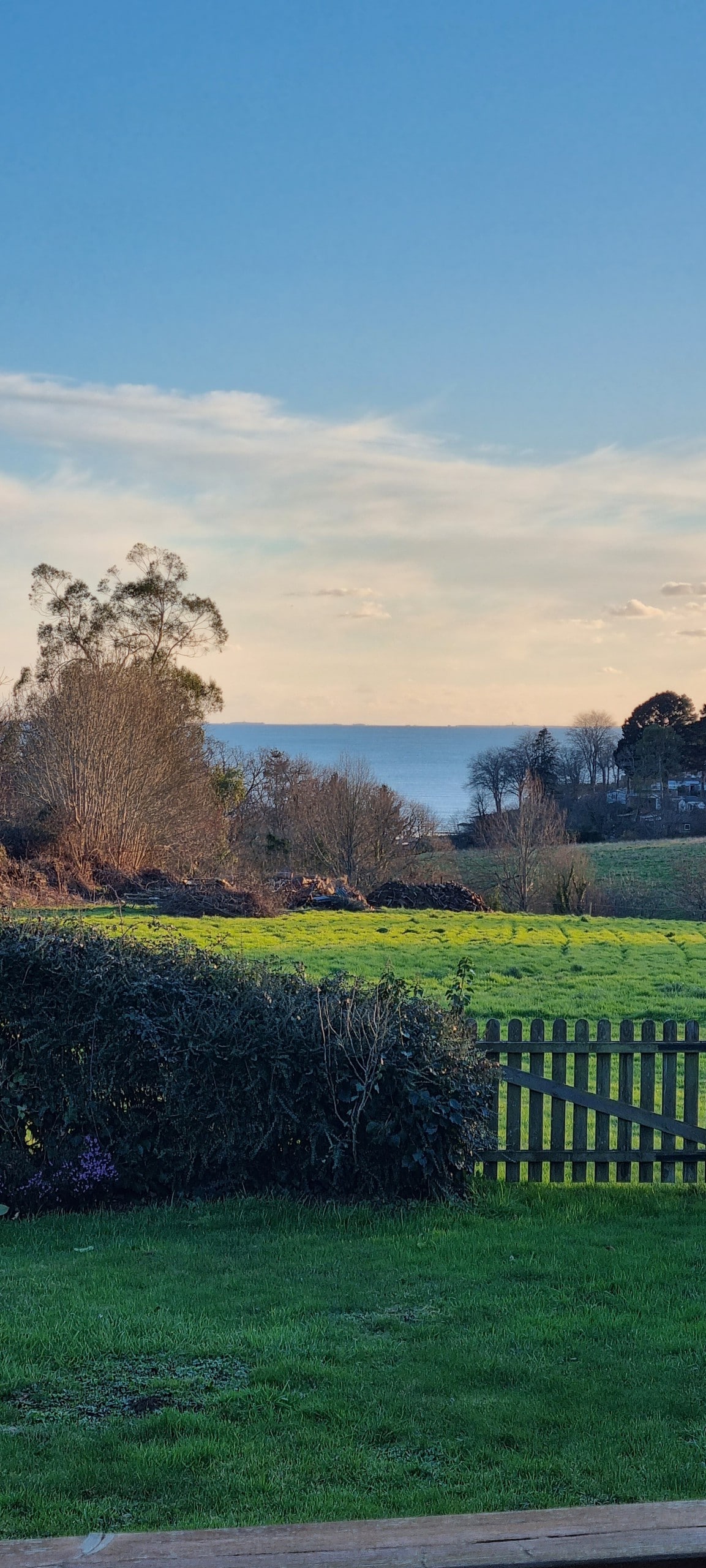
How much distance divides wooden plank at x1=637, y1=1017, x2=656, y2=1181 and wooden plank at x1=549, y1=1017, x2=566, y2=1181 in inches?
21.6

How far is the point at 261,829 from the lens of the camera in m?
45.7

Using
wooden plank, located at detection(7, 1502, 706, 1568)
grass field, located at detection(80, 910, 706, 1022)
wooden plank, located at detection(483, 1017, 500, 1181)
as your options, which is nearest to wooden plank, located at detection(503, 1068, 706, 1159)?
wooden plank, located at detection(483, 1017, 500, 1181)

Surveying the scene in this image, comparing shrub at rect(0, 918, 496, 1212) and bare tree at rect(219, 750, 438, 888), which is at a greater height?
bare tree at rect(219, 750, 438, 888)

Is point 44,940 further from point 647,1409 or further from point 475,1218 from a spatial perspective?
point 647,1409

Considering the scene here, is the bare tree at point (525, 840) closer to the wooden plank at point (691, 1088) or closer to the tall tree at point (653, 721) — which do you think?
the tall tree at point (653, 721)

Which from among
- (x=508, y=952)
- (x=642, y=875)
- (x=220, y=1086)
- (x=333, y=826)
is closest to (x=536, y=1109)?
(x=220, y=1086)

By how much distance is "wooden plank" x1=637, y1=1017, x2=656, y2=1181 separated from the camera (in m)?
7.87

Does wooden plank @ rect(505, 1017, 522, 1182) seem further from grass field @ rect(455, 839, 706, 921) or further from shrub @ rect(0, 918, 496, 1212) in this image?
grass field @ rect(455, 839, 706, 921)

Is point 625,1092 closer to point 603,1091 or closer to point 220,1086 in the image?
point 603,1091

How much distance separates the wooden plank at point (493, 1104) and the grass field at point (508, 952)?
2267 mm

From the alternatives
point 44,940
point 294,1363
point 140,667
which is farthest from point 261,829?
point 294,1363

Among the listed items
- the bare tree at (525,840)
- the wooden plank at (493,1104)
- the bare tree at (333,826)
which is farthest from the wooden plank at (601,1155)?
the bare tree at (525,840)

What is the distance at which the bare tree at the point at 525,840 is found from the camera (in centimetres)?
4528

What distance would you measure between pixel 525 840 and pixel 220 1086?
40.2 metres
